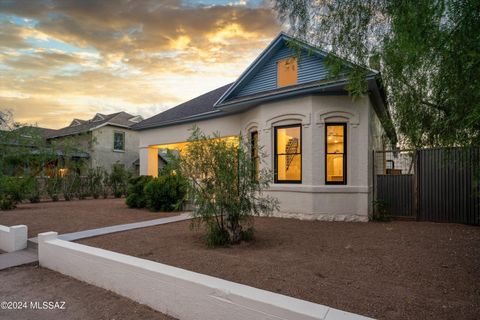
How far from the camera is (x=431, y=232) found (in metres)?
7.06

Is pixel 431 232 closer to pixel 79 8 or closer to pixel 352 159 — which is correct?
pixel 352 159

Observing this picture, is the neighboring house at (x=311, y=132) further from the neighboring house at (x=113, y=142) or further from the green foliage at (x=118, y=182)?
the neighboring house at (x=113, y=142)

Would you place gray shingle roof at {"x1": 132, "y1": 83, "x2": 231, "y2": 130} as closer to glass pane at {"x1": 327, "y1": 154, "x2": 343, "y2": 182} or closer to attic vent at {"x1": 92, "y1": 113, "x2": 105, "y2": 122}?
glass pane at {"x1": 327, "y1": 154, "x2": 343, "y2": 182}

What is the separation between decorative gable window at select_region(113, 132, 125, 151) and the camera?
79.5 feet

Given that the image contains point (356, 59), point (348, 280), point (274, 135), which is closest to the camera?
point (348, 280)

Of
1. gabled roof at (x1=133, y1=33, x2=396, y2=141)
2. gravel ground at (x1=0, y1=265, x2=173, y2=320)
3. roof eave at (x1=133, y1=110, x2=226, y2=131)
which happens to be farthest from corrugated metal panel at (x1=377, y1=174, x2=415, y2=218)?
gravel ground at (x1=0, y1=265, x2=173, y2=320)

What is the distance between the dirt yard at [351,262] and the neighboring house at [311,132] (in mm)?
1521

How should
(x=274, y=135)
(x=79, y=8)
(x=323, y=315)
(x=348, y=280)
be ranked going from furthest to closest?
(x=274, y=135) → (x=79, y=8) → (x=348, y=280) → (x=323, y=315)

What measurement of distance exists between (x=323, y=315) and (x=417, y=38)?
10.7 ft

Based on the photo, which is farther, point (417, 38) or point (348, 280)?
point (348, 280)

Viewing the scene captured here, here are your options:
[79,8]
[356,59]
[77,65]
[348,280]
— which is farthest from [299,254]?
[77,65]

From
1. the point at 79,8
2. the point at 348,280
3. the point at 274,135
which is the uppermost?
the point at 79,8

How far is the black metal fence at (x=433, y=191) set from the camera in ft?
27.1
